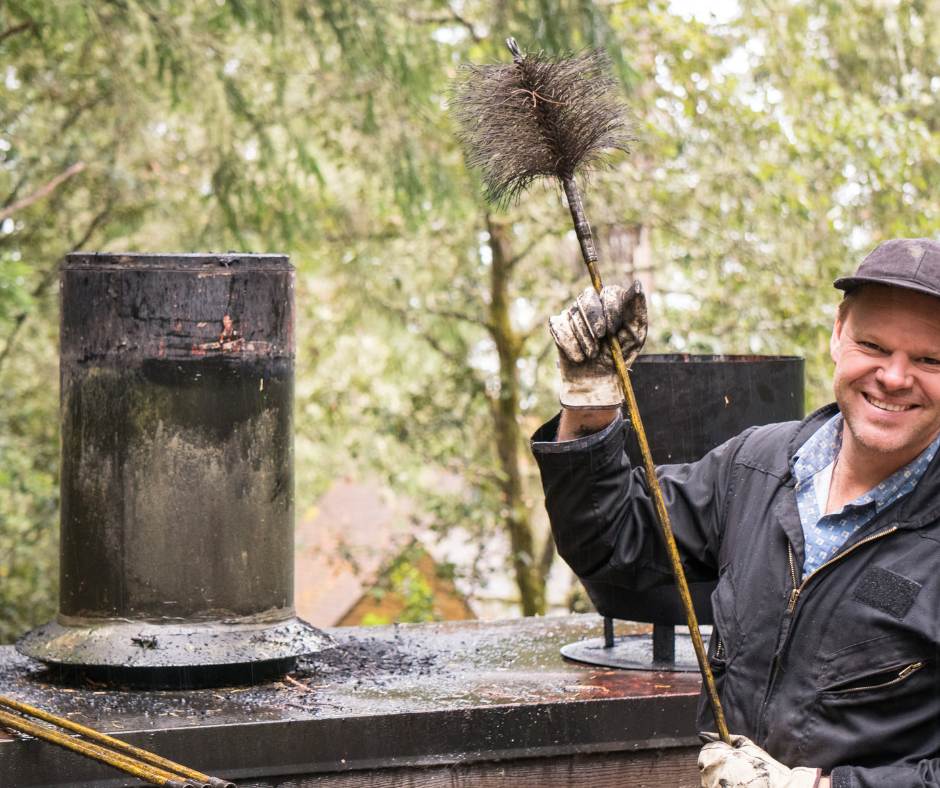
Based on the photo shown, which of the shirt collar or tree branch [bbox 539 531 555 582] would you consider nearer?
the shirt collar

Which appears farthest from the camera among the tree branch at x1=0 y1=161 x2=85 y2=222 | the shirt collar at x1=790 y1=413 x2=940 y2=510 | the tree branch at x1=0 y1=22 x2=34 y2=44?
the tree branch at x1=0 y1=22 x2=34 y2=44

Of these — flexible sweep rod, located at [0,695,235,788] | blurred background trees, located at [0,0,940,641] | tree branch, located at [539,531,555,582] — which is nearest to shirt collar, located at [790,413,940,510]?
flexible sweep rod, located at [0,695,235,788]

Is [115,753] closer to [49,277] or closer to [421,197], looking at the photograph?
[421,197]

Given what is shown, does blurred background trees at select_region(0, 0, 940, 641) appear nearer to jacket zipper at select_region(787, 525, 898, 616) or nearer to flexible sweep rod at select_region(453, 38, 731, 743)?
flexible sweep rod at select_region(453, 38, 731, 743)

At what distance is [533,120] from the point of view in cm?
316

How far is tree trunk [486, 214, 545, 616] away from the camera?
35.9 feet

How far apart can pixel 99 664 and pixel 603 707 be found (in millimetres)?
1663

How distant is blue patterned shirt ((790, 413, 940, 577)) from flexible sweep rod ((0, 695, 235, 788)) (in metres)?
1.43

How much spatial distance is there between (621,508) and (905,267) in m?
0.93

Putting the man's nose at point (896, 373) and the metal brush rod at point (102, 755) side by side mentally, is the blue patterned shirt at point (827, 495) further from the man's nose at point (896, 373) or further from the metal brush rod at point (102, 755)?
the metal brush rod at point (102, 755)

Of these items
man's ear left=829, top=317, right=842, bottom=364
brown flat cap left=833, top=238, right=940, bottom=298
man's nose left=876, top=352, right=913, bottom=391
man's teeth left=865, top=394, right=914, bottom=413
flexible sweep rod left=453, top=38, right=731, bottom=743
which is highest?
flexible sweep rod left=453, top=38, right=731, bottom=743

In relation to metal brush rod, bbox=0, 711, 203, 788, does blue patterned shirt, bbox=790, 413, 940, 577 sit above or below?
above

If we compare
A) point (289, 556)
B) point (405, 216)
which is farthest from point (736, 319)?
point (289, 556)

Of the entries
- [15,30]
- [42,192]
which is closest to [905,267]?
[42,192]
